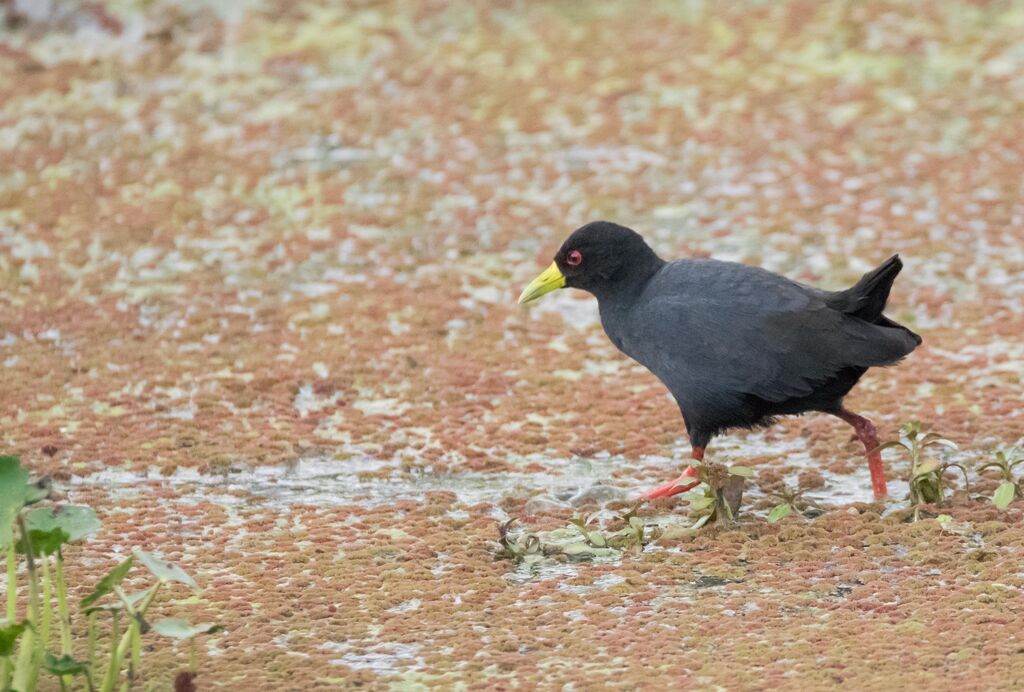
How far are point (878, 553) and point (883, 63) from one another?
544 cm

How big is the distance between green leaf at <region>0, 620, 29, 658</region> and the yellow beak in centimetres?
277

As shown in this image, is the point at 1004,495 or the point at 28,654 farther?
the point at 1004,495

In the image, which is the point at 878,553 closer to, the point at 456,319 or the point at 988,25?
the point at 456,319

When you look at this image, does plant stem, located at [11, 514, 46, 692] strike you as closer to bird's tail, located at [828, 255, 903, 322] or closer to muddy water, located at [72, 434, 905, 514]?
muddy water, located at [72, 434, 905, 514]

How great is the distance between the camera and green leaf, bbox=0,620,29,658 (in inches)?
128

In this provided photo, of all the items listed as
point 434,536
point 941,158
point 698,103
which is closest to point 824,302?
point 434,536

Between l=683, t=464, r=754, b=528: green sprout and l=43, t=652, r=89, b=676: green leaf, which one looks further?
l=683, t=464, r=754, b=528: green sprout

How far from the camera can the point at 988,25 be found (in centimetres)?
954

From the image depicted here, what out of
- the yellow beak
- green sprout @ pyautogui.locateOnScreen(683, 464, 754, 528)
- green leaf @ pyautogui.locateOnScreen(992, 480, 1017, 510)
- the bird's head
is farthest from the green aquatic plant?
green leaf @ pyautogui.locateOnScreen(992, 480, 1017, 510)

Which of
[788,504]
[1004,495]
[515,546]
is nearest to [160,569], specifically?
[515,546]

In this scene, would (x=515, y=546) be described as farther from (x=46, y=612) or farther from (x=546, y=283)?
(x=46, y=612)

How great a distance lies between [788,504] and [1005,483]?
71cm

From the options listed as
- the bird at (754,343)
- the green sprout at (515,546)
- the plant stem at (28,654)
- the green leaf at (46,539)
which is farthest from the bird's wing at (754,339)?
the plant stem at (28,654)

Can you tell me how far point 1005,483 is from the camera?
4.62 metres
